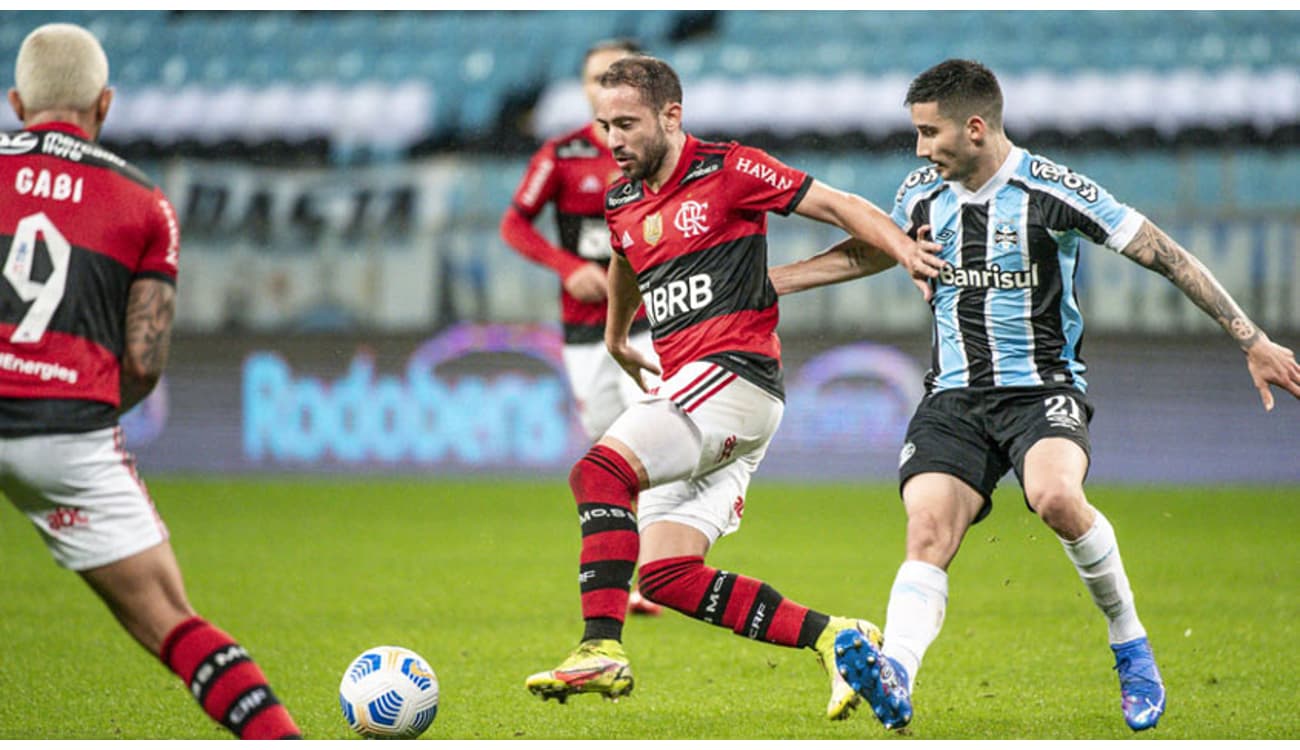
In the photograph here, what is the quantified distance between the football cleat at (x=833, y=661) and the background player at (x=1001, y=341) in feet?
0.21

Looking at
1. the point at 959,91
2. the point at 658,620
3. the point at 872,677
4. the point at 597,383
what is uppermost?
the point at 959,91

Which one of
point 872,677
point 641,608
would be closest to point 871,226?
point 872,677

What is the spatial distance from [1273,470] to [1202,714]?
28.4ft

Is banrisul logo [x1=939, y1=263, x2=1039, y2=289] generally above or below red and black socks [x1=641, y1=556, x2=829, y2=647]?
above

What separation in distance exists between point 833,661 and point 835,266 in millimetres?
1176

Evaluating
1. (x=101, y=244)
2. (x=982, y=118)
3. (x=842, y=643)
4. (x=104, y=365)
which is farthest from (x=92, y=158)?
(x=982, y=118)

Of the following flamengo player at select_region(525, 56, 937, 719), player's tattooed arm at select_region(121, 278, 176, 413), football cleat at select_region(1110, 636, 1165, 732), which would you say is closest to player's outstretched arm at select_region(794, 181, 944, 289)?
flamengo player at select_region(525, 56, 937, 719)

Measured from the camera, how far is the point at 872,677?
403 centimetres

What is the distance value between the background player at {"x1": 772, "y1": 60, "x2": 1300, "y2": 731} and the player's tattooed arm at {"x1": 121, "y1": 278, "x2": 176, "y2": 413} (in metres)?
1.91

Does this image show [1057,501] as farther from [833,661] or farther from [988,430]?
[833,661]

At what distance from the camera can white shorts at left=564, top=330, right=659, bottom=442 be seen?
7.43m

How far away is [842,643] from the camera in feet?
13.1

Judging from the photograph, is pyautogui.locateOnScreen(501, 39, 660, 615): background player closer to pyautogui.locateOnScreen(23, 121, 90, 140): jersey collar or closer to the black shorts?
the black shorts

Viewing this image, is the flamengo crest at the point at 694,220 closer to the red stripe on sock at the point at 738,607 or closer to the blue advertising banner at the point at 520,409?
the red stripe on sock at the point at 738,607
